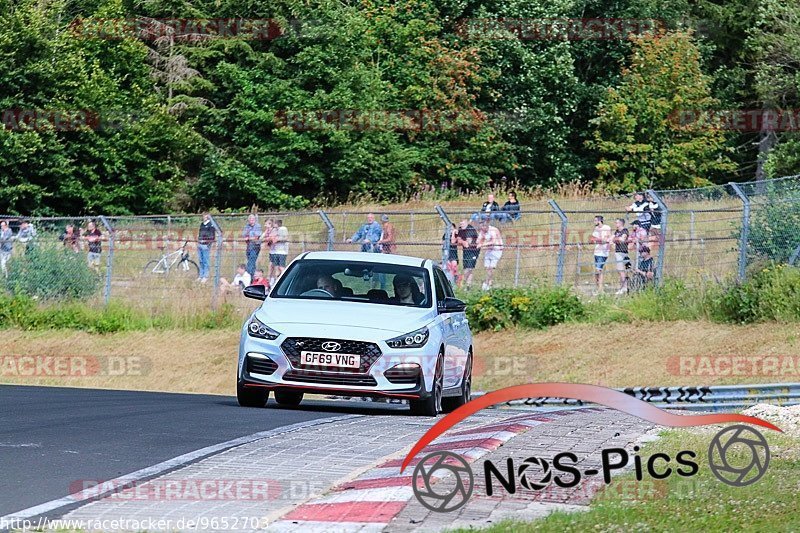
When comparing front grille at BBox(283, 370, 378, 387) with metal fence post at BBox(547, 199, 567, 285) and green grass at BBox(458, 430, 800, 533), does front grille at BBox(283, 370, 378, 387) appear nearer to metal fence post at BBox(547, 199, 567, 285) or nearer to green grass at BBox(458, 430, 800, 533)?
green grass at BBox(458, 430, 800, 533)

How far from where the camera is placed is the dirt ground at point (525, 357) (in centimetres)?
2345

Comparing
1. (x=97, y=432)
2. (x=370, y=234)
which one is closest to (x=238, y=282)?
(x=370, y=234)

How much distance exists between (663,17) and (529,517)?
54.3 metres

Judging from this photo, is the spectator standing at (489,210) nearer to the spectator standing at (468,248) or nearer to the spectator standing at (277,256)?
the spectator standing at (468,248)

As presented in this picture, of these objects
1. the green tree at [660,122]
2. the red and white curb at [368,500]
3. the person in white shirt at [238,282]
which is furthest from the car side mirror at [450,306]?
the green tree at [660,122]

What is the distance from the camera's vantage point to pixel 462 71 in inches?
2157

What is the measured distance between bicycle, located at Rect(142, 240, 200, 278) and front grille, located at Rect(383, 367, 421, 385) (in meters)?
17.5

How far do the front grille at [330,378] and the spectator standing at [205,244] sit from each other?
16.6m

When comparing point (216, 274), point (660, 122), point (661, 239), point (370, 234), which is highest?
point (660, 122)

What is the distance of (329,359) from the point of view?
1418 cm

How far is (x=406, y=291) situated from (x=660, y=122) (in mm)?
40620

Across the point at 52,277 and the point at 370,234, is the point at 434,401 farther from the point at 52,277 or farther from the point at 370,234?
the point at 52,277

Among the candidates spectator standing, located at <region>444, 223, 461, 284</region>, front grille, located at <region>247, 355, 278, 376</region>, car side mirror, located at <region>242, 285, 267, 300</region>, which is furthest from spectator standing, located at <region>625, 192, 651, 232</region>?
front grille, located at <region>247, 355, 278, 376</region>

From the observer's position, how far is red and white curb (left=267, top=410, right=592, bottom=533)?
25.0 ft
